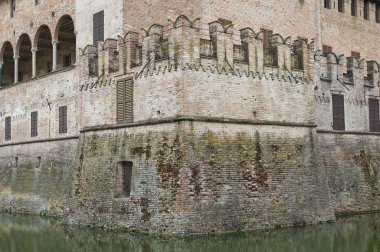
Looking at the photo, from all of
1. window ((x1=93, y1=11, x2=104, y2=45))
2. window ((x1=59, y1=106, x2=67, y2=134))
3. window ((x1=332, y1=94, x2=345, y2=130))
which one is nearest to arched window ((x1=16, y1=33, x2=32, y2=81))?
window ((x1=59, y1=106, x2=67, y2=134))

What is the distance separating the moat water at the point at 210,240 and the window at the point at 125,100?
4026 mm

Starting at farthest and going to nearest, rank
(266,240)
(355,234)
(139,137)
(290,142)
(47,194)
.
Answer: (47,194)
(290,142)
(139,137)
(355,234)
(266,240)

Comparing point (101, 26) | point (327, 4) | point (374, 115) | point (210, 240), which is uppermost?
point (327, 4)

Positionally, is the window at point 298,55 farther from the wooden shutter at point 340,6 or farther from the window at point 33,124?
the window at point 33,124

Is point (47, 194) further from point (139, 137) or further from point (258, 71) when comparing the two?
point (258, 71)

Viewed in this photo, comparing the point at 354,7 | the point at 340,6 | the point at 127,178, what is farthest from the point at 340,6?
the point at 127,178

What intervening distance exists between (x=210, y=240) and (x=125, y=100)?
251 inches

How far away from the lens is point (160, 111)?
18.6 meters

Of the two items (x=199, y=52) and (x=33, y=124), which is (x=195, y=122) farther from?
(x=33, y=124)

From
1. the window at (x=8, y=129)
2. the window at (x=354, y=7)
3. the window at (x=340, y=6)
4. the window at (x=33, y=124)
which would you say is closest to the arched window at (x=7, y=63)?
the window at (x=8, y=129)

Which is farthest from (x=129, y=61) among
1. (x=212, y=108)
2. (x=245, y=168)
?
(x=245, y=168)

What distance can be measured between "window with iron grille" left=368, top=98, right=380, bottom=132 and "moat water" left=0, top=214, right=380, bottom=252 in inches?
269

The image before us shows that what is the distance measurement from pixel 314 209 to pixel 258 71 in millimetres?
5219

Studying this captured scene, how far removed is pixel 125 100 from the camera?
66.1 ft
